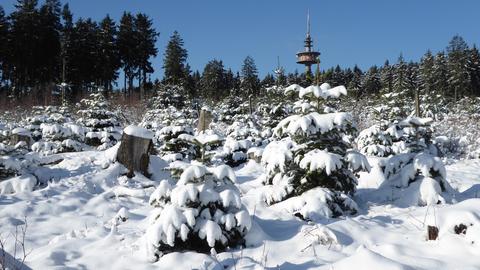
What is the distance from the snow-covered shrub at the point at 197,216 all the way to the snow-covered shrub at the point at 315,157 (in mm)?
1502

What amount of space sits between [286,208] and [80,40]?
4013 centimetres

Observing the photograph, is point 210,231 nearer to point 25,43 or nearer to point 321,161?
point 321,161

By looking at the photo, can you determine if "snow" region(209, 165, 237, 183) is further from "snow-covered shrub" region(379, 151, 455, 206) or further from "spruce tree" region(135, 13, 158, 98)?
"spruce tree" region(135, 13, 158, 98)

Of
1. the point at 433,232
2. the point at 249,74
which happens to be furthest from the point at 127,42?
the point at 433,232

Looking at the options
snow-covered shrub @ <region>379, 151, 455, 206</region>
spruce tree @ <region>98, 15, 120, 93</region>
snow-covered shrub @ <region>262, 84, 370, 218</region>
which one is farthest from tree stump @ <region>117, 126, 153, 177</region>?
spruce tree @ <region>98, 15, 120, 93</region>

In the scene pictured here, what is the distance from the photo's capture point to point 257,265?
4258 millimetres

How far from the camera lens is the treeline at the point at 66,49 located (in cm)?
3791

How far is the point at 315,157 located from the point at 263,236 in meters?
1.62

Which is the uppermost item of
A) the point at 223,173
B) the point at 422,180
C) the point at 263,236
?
the point at 223,173

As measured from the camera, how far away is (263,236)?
5.07 m

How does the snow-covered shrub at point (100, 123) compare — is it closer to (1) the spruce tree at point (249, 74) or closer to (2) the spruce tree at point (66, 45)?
(2) the spruce tree at point (66, 45)

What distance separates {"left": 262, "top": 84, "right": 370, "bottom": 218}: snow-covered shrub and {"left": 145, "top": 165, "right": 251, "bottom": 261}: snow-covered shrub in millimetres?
1502

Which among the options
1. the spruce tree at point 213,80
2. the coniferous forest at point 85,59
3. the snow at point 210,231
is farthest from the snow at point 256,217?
the spruce tree at point 213,80

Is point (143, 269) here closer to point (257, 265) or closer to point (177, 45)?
point (257, 265)
